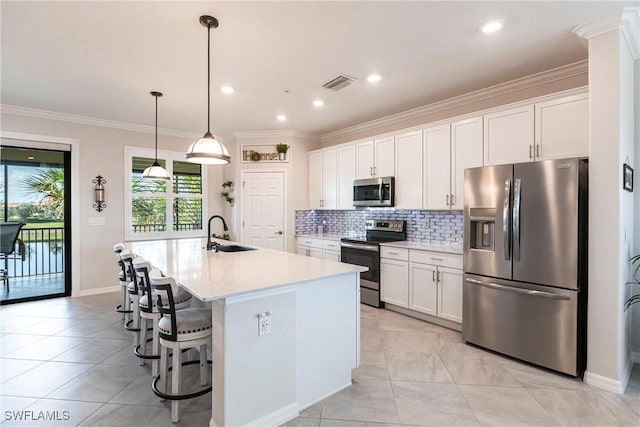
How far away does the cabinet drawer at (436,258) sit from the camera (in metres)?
3.57

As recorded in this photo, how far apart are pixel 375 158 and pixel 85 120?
449cm

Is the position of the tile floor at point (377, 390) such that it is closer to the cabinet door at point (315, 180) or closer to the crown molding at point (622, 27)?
the crown molding at point (622, 27)

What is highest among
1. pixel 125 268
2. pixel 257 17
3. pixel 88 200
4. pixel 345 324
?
pixel 257 17

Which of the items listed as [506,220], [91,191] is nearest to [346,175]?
[506,220]

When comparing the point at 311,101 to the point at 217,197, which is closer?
the point at 311,101

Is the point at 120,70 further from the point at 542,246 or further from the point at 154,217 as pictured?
the point at 542,246

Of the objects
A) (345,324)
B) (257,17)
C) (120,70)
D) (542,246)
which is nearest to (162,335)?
(345,324)

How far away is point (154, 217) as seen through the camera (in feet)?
18.9

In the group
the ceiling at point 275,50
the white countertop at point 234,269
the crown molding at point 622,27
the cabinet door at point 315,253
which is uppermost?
the ceiling at point 275,50

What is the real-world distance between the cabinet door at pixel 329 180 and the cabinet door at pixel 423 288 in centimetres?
198

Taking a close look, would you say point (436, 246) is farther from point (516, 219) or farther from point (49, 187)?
point (49, 187)

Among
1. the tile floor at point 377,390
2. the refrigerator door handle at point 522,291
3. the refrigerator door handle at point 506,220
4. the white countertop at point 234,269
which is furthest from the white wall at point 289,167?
the refrigerator door handle at point 506,220

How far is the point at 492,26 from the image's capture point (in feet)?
8.20

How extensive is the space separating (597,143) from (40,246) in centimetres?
717
